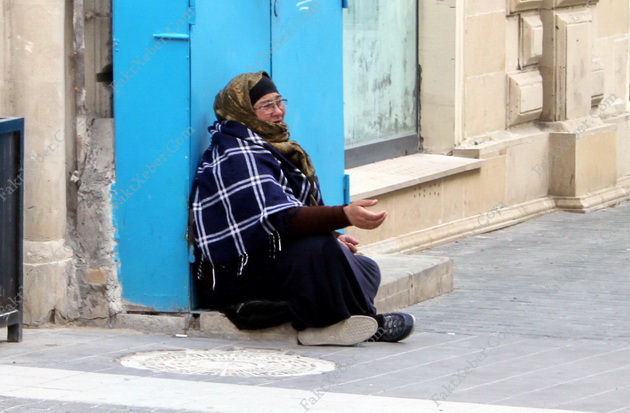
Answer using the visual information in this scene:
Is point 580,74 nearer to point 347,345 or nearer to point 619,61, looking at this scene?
point 619,61

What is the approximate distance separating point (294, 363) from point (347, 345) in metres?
0.53

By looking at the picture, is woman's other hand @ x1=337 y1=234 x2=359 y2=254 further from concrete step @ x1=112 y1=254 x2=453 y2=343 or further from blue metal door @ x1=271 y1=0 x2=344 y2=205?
blue metal door @ x1=271 y1=0 x2=344 y2=205

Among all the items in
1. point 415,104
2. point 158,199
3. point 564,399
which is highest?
point 415,104

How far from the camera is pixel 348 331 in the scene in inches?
251

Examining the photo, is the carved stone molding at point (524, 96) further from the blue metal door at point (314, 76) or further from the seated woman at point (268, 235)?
the seated woman at point (268, 235)

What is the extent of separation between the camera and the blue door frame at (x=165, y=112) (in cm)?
634

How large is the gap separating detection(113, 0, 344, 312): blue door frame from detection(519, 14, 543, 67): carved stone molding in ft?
15.8

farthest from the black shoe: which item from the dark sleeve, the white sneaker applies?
the dark sleeve

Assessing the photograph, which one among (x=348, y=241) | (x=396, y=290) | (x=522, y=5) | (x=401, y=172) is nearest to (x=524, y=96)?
(x=522, y=5)

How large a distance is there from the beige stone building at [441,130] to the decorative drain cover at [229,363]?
2.36 ft

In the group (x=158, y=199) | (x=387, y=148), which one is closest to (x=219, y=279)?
(x=158, y=199)

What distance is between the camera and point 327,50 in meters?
7.42

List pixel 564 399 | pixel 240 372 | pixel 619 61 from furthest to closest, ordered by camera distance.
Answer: pixel 619 61
pixel 240 372
pixel 564 399

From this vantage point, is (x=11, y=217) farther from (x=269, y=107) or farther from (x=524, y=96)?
(x=524, y=96)
